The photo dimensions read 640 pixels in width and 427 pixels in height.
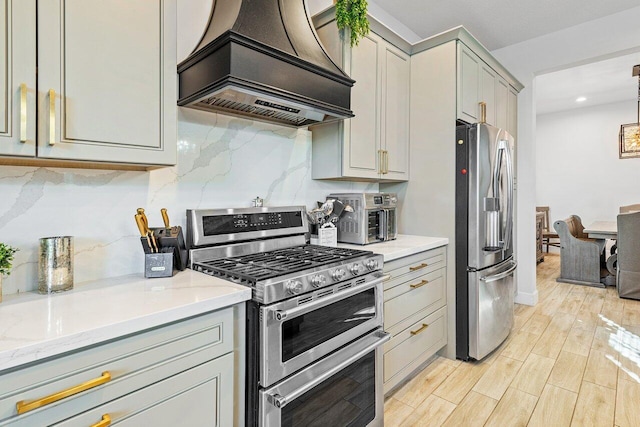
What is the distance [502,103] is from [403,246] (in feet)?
6.89

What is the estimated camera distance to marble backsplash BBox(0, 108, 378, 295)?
1.27 m

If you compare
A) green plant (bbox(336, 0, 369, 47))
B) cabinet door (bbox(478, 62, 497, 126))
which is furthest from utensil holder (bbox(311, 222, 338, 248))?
cabinet door (bbox(478, 62, 497, 126))

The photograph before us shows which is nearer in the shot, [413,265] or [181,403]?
[181,403]

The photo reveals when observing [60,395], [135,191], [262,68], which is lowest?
[60,395]

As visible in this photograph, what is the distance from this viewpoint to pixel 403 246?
2.22 meters

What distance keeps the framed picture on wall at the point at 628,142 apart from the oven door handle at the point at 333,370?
706cm

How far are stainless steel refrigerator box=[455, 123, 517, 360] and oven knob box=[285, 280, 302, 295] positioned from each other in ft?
5.34

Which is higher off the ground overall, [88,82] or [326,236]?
[88,82]

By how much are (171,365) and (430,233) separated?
7.00 ft

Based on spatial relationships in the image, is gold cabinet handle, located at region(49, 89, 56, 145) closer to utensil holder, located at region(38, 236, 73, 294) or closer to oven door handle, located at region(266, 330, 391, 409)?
utensil holder, located at region(38, 236, 73, 294)

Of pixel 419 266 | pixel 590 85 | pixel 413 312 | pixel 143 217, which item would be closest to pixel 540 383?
pixel 413 312

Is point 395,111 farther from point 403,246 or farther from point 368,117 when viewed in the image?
point 403,246

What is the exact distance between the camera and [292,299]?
51.4 inches

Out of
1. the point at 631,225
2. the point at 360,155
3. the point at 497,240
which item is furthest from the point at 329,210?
the point at 631,225
